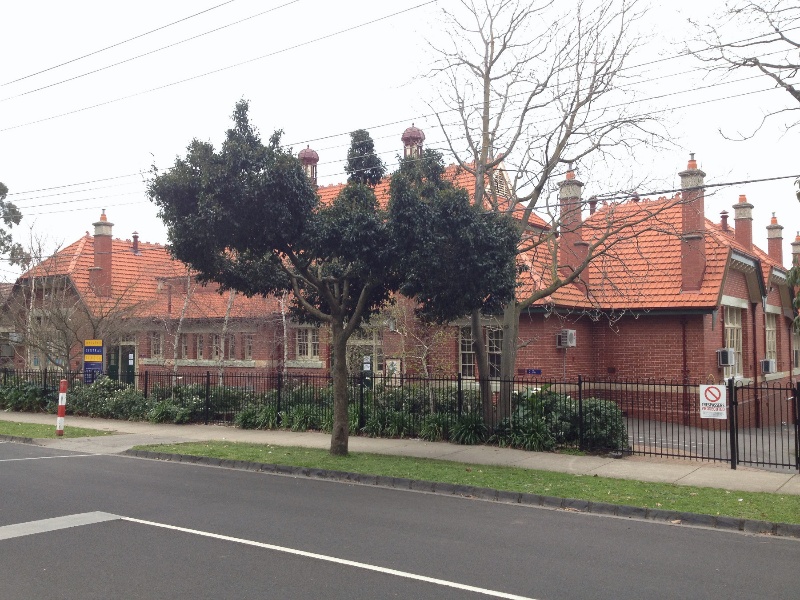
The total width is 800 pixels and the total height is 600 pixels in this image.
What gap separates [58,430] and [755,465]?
1563cm

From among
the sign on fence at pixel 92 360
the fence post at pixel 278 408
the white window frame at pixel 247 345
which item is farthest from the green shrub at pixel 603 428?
the white window frame at pixel 247 345

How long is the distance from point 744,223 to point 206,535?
2334 cm

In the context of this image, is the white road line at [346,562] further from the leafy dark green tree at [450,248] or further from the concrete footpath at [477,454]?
the concrete footpath at [477,454]

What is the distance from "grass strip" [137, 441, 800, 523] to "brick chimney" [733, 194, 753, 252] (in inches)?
670

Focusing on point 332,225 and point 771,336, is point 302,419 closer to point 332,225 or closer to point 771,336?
point 332,225

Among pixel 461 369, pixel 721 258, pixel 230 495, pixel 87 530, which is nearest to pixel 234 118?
pixel 230 495

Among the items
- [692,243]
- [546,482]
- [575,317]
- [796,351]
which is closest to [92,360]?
[575,317]

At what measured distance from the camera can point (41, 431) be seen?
65.4 feet

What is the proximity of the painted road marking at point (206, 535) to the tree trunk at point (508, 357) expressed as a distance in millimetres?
9294

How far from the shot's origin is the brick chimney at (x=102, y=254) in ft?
110

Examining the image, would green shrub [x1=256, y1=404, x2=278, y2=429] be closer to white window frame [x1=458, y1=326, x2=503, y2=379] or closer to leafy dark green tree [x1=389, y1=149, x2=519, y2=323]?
white window frame [x1=458, y1=326, x2=503, y2=379]

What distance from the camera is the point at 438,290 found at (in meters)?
13.6

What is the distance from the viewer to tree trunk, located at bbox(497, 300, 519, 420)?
16.9 m

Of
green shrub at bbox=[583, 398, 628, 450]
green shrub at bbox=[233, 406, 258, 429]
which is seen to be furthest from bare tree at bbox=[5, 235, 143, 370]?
green shrub at bbox=[583, 398, 628, 450]
